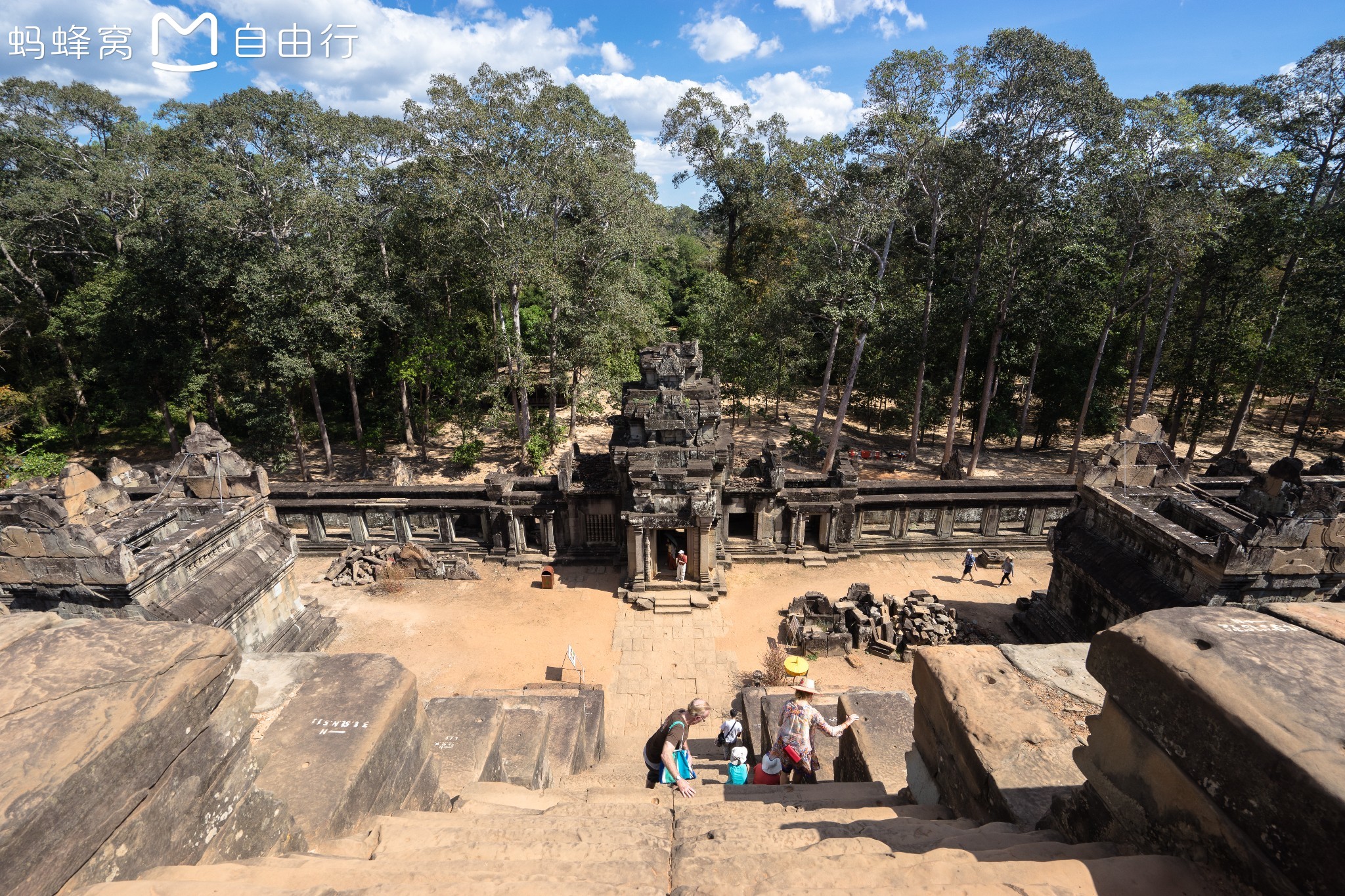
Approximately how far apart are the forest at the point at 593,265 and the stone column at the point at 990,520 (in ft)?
25.6

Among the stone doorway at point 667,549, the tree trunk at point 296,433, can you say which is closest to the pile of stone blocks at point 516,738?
the stone doorway at point 667,549

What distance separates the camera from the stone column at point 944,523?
68.2 feet

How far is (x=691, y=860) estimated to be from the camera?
11.5 ft

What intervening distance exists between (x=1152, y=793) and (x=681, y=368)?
58.7 feet

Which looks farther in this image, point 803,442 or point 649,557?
point 803,442

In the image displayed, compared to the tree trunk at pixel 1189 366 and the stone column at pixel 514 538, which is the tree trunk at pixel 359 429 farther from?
the tree trunk at pixel 1189 366

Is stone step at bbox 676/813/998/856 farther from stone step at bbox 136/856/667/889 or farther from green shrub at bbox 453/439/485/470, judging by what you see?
green shrub at bbox 453/439/485/470

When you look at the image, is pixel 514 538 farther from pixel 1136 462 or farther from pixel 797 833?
pixel 1136 462

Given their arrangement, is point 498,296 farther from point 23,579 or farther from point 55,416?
point 55,416

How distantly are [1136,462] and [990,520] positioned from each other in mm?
6562

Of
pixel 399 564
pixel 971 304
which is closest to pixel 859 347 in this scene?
pixel 971 304

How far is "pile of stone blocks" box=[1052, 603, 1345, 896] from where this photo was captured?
2.16m

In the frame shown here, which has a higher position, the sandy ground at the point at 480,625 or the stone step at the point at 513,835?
the stone step at the point at 513,835

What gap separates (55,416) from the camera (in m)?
33.4
